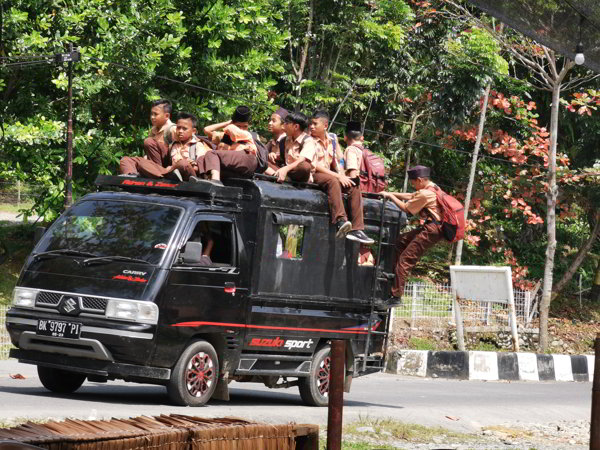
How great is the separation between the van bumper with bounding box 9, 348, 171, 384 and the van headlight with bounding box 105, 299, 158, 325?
0.47 meters

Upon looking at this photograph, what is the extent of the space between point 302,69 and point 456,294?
339 inches

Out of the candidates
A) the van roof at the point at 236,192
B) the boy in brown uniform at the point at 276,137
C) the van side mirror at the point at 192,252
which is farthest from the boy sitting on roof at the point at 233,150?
the van side mirror at the point at 192,252

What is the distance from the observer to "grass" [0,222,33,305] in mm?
23734

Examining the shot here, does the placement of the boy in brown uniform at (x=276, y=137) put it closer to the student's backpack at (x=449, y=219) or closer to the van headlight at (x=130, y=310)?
the student's backpack at (x=449, y=219)

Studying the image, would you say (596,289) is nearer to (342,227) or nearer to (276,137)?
(276,137)

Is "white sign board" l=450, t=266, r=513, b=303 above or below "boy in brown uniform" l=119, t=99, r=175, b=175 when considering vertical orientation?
below

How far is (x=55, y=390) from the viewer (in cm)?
1231

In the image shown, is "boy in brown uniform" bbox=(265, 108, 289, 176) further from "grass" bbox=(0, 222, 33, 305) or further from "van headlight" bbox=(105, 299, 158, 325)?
"grass" bbox=(0, 222, 33, 305)

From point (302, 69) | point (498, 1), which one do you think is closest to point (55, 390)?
point (498, 1)

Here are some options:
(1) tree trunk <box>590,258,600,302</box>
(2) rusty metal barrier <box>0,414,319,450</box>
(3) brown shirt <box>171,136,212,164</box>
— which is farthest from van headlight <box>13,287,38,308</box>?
(1) tree trunk <box>590,258,600,302</box>

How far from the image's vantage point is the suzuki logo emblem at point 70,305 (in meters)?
11.3

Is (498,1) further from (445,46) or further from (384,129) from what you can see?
(384,129)

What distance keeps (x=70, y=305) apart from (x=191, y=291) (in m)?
1.25

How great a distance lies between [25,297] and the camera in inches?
458
